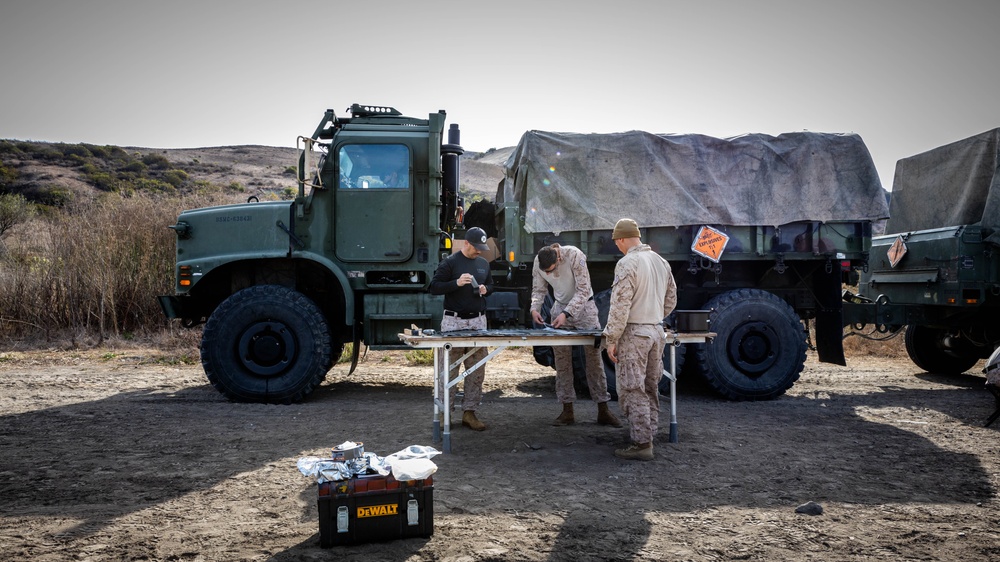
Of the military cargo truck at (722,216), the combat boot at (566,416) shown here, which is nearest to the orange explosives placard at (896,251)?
the military cargo truck at (722,216)

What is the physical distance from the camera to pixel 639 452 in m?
5.53

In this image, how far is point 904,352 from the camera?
13.2 meters

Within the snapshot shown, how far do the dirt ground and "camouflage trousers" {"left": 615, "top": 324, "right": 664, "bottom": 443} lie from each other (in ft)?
1.04

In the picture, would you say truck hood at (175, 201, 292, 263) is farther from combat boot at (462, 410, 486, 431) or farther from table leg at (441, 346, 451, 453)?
table leg at (441, 346, 451, 453)

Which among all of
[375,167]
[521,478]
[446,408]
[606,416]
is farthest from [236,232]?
[521,478]

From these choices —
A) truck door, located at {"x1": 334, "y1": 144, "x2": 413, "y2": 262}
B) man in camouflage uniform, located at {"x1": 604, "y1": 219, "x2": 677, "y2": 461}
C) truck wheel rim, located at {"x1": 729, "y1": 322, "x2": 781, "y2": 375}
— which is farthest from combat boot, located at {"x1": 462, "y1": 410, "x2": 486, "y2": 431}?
truck wheel rim, located at {"x1": 729, "y1": 322, "x2": 781, "y2": 375}

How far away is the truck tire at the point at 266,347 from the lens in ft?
25.0

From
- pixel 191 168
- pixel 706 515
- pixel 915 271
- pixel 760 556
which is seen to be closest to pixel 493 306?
pixel 706 515

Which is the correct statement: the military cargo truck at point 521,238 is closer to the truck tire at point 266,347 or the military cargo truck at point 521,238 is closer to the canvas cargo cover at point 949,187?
the truck tire at point 266,347

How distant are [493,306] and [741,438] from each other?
3.13m

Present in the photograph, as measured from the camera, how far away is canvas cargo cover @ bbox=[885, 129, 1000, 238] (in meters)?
9.22

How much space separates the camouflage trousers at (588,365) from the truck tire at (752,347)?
1.94 metres

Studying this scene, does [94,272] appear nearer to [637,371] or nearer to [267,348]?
[267,348]

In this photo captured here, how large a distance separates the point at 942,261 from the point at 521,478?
7302 millimetres
